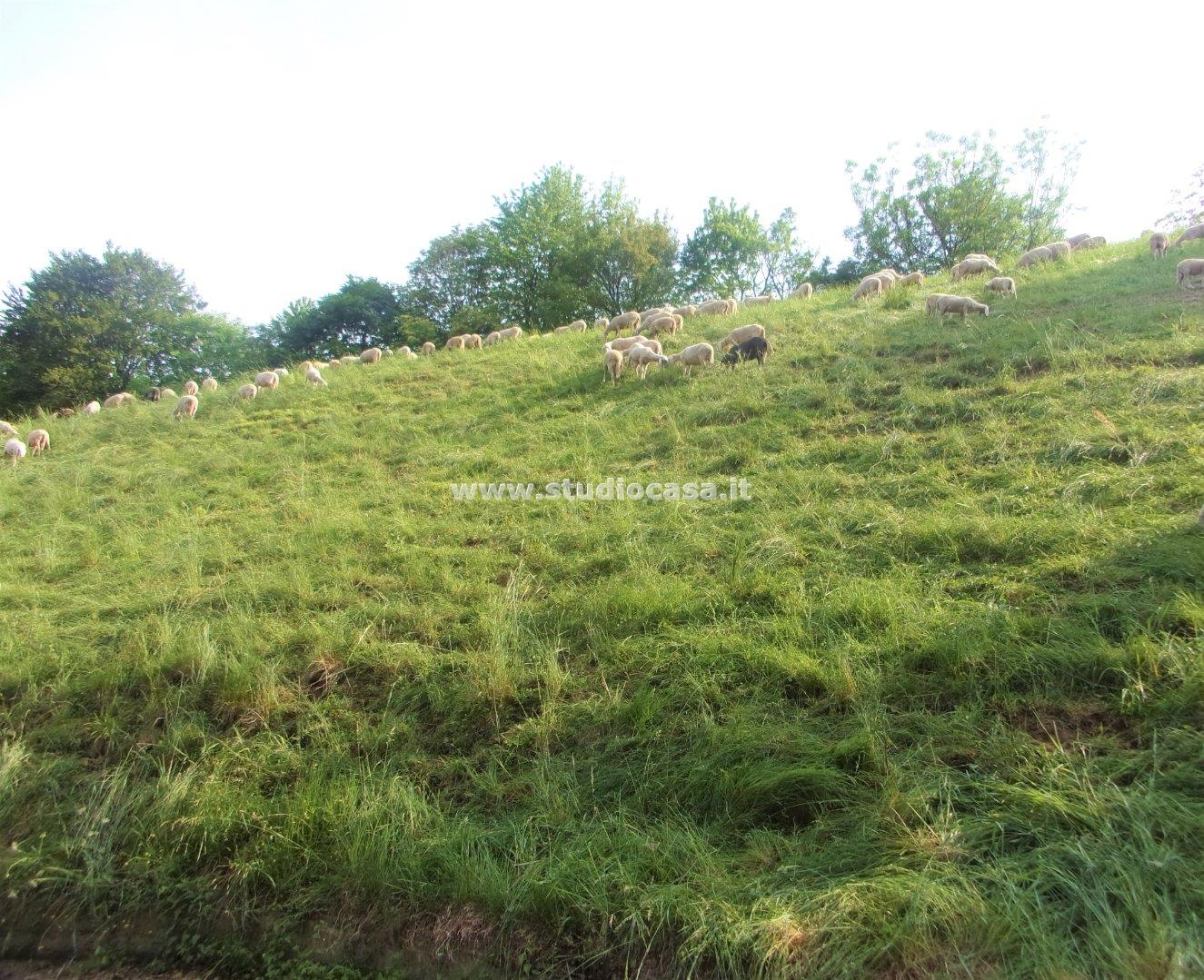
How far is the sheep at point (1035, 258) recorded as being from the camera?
13.5 m

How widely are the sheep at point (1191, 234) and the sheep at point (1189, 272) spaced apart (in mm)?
3727

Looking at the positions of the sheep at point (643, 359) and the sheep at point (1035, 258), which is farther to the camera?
the sheep at point (1035, 258)

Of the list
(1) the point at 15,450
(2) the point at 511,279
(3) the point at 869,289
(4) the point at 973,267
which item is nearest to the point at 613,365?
(3) the point at 869,289

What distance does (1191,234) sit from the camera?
12352 mm

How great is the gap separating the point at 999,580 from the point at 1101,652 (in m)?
0.88

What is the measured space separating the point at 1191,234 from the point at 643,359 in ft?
37.3

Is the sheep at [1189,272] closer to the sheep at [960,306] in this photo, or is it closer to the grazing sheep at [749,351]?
the sheep at [960,306]

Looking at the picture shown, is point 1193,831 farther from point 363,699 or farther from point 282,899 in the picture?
point 363,699

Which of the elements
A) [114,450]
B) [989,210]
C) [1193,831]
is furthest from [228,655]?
[989,210]

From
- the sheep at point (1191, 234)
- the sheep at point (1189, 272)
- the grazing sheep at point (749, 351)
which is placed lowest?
the grazing sheep at point (749, 351)

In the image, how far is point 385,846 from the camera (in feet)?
9.37

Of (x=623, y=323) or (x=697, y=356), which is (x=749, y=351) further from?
(x=623, y=323)

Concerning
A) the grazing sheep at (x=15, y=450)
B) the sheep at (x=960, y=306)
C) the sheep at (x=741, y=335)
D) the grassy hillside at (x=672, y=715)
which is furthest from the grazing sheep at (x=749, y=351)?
the grazing sheep at (x=15, y=450)

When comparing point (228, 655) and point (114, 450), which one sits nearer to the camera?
point (228, 655)
